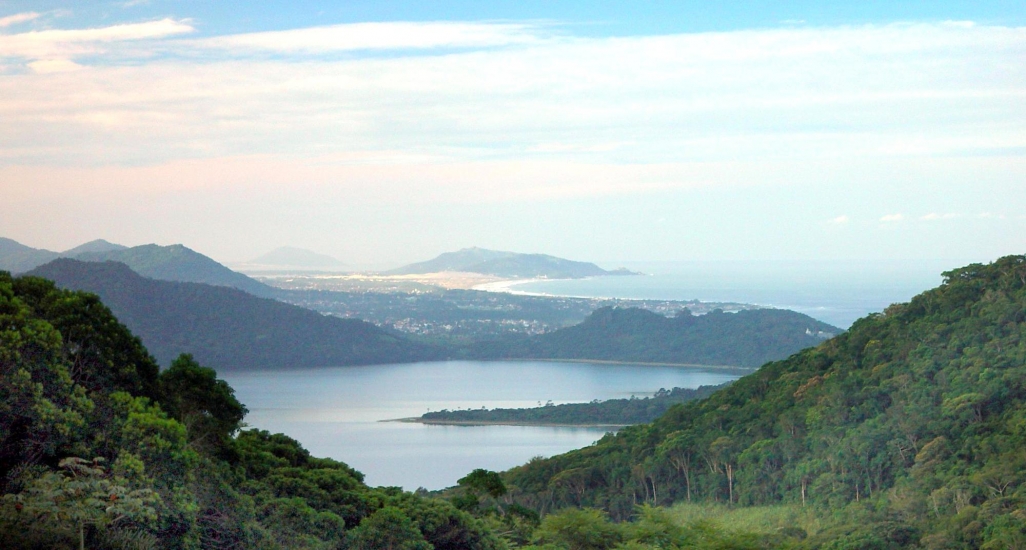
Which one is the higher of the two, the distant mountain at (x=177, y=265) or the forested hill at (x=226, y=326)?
the distant mountain at (x=177, y=265)

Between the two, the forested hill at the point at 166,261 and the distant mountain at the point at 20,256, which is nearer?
the distant mountain at the point at 20,256

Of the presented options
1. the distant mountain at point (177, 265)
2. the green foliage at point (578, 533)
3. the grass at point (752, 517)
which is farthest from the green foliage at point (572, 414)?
the distant mountain at point (177, 265)

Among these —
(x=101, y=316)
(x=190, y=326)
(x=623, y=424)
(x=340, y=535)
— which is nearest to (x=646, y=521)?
(x=340, y=535)

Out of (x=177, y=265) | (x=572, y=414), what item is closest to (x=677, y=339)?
(x=572, y=414)

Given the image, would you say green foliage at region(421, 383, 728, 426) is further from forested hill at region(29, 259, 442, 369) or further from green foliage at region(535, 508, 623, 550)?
green foliage at region(535, 508, 623, 550)

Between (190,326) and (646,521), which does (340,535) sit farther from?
(190,326)

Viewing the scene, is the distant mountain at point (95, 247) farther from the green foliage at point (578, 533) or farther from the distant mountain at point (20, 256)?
the green foliage at point (578, 533)

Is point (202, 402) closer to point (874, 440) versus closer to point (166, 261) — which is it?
point (874, 440)
